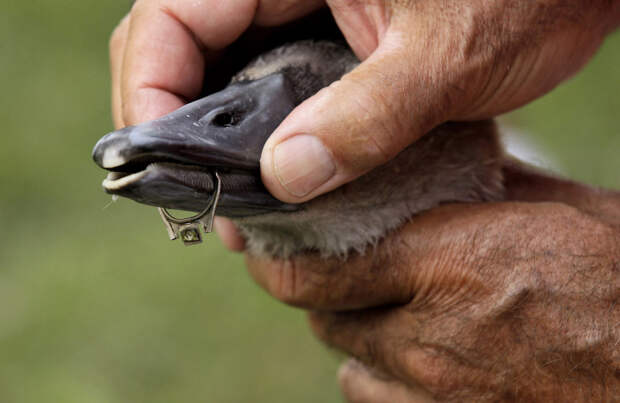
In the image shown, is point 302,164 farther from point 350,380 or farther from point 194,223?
point 350,380

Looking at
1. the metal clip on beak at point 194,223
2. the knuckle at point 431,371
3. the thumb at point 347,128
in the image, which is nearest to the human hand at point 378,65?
the thumb at point 347,128

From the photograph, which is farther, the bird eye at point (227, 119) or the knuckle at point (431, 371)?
the knuckle at point (431, 371)

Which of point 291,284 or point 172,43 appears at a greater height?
point 172,43

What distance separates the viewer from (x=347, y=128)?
5.27 ft

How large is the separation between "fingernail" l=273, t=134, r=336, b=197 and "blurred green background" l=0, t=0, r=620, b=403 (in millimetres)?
1740

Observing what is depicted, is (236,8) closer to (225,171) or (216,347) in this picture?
(225,171)

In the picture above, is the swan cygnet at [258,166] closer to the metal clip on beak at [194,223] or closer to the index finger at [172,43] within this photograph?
the metal clip on beak at [194,223]

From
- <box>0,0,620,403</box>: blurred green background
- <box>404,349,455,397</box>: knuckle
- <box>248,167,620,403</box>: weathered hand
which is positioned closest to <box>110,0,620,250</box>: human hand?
<box>248,167,620,403</box>: weathered hand

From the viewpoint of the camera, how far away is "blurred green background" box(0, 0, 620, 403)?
3.97 meters

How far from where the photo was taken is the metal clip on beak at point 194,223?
58.7 inches

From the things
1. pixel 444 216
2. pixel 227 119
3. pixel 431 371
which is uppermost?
pixel 227 119

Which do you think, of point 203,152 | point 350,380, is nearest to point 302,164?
point 203,152

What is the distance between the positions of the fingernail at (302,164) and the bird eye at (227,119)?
0.36 ft

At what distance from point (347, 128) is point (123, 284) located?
3.19 meters
